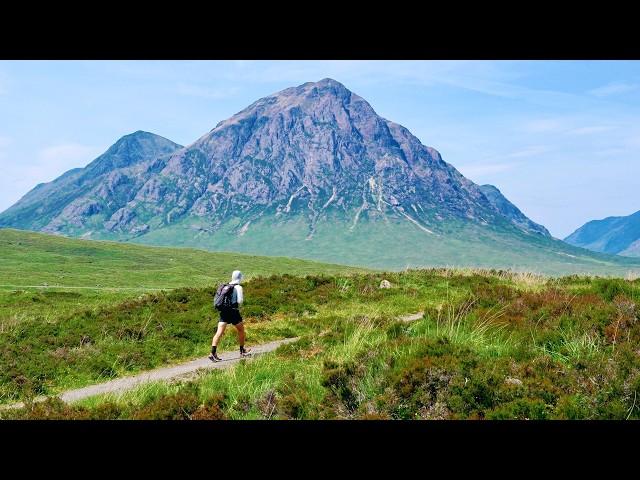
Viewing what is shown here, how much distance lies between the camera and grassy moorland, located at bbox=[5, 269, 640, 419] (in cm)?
887

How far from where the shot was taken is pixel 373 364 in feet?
34.2

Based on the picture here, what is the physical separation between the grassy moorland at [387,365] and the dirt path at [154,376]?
0.87 meters

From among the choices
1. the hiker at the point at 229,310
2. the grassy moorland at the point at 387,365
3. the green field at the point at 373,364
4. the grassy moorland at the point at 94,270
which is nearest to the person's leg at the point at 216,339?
the hiker at the point at 229,310

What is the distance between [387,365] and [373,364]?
34 cm

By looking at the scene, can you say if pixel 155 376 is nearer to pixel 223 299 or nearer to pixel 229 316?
pixel 229 316

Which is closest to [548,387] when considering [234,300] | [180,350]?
[234,300]

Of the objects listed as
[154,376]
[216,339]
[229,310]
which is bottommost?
[154,376]

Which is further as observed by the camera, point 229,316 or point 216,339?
point 229,316

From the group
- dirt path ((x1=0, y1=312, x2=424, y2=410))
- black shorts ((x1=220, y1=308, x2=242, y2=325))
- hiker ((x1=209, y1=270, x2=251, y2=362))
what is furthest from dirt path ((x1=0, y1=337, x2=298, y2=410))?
black shorts ((x1=220, y1=308, x2=242, y2=325))

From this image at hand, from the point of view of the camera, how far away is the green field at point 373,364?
8.88 m

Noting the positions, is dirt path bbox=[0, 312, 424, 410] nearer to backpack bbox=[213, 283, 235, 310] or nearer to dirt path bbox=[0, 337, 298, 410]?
dirt path bbox=[0, 337, 298, 410]

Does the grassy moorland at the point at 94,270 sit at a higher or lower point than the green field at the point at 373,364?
lower

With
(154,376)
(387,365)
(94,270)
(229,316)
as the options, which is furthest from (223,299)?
(94,270)

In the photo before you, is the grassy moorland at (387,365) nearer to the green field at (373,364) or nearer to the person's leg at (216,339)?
the green field at (373,364)
